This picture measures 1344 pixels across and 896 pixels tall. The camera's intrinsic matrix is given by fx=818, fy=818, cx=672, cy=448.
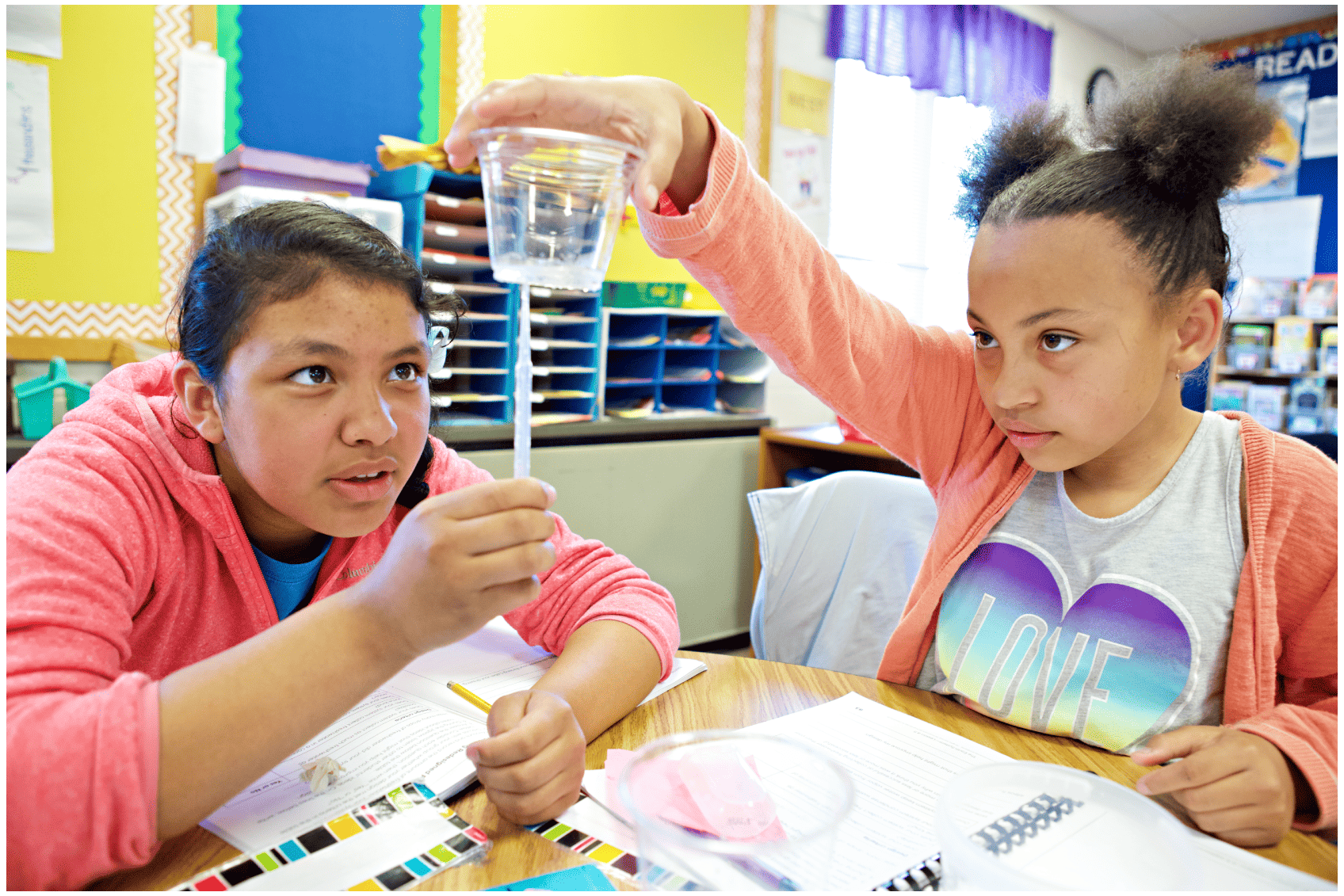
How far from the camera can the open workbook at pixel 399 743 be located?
2.06 ft

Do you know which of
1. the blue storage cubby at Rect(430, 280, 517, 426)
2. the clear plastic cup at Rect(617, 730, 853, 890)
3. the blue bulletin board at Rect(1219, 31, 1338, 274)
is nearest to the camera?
the clear plastic cup at Rect(617, 730, 853, 890)

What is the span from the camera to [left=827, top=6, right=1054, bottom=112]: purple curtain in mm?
3553

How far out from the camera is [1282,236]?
463 cm

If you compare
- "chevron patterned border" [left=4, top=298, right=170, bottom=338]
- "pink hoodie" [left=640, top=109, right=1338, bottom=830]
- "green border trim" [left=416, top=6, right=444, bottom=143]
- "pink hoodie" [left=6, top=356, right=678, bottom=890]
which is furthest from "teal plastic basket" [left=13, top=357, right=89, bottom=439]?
"pink hoodie" [left=640, top=109, right=1338, bottom=830]

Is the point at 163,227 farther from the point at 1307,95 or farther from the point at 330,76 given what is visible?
the point at 1307,95

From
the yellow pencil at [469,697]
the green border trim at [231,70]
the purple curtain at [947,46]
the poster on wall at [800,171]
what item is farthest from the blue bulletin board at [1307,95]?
the yellow pencil at [469,697]

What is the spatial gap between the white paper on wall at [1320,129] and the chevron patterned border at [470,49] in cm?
458

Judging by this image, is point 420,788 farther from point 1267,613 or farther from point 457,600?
point 1267,613

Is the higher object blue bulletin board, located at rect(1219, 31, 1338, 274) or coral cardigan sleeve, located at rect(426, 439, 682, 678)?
blue bulletin board, located at rect(1219, 31, 1338, 274)

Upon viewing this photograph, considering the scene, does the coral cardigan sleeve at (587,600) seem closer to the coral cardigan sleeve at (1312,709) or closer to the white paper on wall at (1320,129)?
the coral cardigan sleeve at (1312,709)

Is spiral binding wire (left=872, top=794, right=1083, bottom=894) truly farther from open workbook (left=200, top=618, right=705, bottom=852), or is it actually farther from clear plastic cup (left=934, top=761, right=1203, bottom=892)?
open workbook (left=200, top=618, right=705, bottom=852)

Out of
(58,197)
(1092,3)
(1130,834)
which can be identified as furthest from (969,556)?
(1092,3)

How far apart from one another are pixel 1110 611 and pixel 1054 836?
1.23 feet

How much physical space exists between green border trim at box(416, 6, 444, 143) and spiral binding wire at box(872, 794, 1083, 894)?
2412mm
